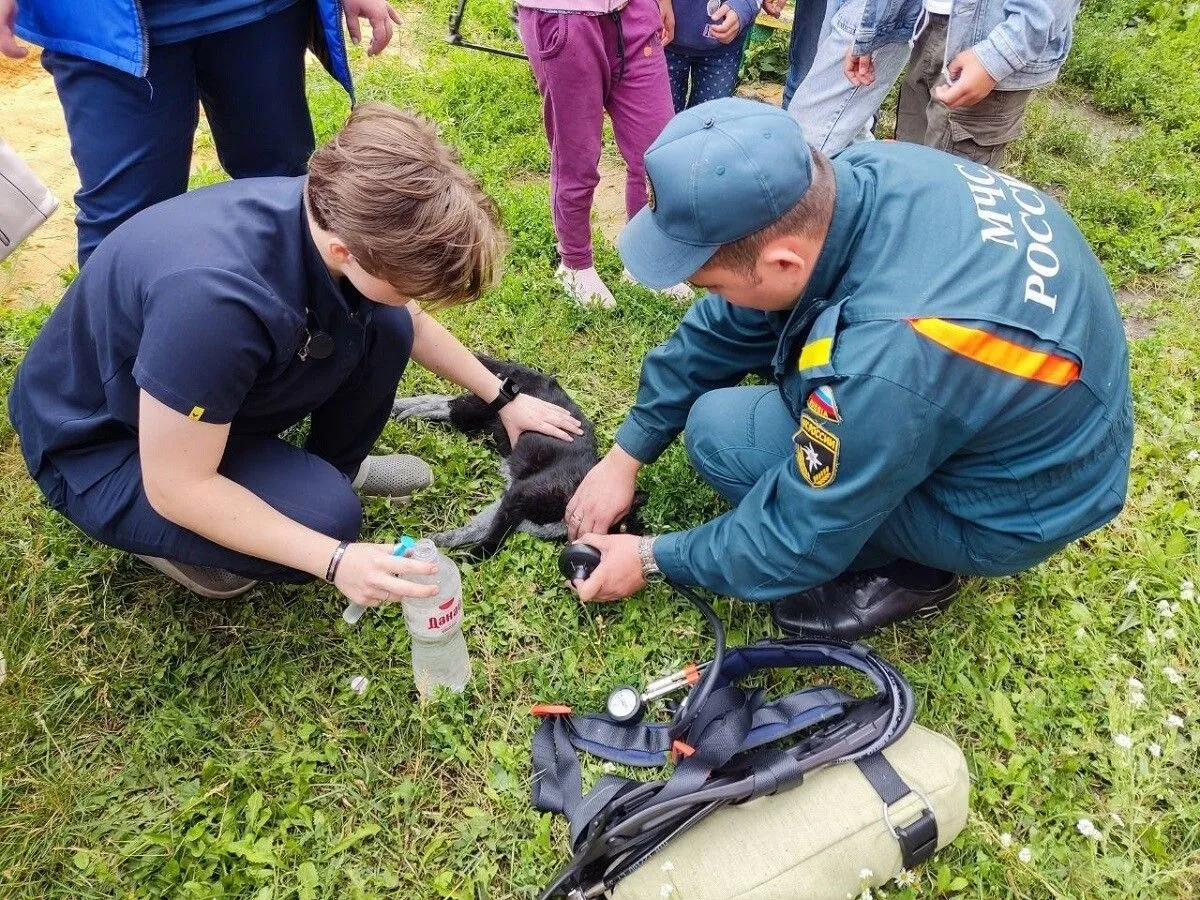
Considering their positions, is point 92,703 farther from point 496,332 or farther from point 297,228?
point 496,332

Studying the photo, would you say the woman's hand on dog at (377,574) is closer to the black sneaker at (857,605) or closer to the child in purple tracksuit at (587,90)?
the black sneaker at (857,605)

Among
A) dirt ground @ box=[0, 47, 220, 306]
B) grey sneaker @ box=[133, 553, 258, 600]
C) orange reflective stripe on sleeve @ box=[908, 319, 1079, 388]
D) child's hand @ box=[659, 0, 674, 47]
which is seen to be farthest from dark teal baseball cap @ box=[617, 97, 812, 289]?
dirt ground @ box=[0, 47, 220, 306]

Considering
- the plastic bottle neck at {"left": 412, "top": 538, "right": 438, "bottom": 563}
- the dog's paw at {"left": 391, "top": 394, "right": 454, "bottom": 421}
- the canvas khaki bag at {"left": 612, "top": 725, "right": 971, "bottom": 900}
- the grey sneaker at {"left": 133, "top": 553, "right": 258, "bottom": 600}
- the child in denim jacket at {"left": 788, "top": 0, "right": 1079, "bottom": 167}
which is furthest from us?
the dog's paw at {"left": 391, "top": 394, "right": 454, "bottom": 421}

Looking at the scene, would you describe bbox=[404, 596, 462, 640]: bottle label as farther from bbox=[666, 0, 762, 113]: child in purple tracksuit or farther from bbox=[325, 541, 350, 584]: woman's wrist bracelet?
bbox=[666, 0, 762, 113]: child in purple tracksuit

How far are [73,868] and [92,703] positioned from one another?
0.47 meters

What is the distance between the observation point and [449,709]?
250 cm

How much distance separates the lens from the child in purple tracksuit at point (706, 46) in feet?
12.1

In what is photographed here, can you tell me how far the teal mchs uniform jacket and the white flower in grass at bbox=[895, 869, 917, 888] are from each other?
0.74m

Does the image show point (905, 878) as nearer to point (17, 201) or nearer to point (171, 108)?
point (171, 108)

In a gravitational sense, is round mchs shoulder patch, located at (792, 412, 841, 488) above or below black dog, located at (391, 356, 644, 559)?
above

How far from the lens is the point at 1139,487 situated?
3145 millimetres

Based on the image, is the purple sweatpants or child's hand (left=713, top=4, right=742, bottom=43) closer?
the purple sweatpants

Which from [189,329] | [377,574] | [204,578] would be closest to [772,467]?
[377,574]

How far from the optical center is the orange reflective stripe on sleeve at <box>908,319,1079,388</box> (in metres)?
1.83
